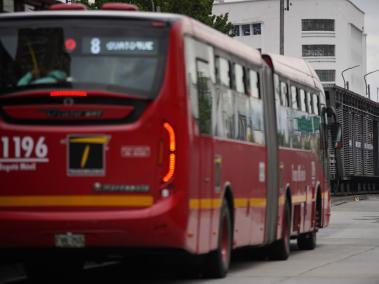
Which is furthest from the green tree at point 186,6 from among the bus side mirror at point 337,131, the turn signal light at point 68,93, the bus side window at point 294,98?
the turn signal light at point 68,93

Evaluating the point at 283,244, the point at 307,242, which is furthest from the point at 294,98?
the point at 307,242

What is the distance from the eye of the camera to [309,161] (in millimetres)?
22531

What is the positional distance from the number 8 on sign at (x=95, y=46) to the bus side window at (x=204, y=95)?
130 cm

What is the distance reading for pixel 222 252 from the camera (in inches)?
620

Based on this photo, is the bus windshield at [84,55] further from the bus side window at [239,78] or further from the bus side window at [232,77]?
the bus side window at [239,78]

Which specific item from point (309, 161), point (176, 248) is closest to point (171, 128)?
point (176, 248)

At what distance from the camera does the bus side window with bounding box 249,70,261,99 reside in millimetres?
17594

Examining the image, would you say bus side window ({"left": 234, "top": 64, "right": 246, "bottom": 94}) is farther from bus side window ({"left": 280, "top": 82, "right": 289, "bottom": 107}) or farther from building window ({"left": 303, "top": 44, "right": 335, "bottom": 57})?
building window ({"left": 303, "top": 44, "right": 335, "bottom": 57})

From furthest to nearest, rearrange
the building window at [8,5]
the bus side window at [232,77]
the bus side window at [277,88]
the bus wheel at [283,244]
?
the bus wheel at [283,244] → the bus side window at [277,88] → the building window at [8,5] → the bus side window at [232,77]

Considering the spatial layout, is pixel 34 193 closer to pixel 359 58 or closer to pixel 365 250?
pixel 365 250

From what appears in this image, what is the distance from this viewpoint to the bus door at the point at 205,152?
14.0 meters

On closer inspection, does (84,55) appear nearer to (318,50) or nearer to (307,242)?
(307,242)

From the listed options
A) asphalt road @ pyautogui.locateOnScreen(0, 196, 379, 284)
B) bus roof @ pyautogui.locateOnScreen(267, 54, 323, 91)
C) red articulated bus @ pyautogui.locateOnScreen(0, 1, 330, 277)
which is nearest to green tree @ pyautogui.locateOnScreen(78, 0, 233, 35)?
asphalt road @ pyautogui.locateOnScreen(0, 196, 379, 284)

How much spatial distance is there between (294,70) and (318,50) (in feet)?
414
